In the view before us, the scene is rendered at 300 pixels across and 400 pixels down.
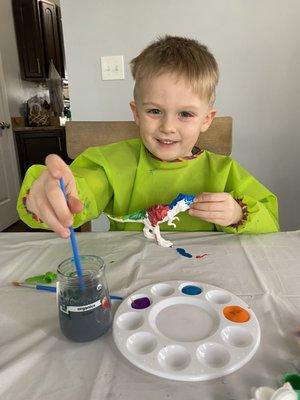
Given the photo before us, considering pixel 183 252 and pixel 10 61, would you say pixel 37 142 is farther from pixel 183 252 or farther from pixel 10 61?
pixel 183 252

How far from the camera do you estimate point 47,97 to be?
12.3 ft

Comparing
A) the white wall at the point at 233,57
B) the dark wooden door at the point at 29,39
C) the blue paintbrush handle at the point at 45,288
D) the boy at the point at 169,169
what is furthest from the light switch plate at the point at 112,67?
the dark wooden door at the point at 29,39

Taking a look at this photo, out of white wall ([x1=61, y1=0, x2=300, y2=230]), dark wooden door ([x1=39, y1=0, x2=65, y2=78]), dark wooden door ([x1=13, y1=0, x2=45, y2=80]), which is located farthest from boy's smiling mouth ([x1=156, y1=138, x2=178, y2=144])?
dark wooden door ([x1=39, y1=0, x2=65, y2=78])

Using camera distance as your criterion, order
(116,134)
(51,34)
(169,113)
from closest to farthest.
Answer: (169,113), (116,134), (51,34)

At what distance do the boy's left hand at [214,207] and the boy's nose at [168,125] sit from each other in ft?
0.63

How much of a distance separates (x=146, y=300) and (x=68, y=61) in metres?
1.42

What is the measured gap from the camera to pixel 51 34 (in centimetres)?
345

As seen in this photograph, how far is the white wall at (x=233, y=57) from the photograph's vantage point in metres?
1.47

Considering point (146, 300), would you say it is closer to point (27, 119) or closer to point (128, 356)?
point (128, 356)

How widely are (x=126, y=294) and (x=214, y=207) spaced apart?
0.25 m

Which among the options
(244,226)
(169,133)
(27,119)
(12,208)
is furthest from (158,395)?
(27,119)

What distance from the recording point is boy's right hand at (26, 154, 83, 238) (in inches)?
19.8

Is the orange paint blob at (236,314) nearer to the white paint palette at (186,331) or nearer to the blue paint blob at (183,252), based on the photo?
the white paint palette at (186,331)

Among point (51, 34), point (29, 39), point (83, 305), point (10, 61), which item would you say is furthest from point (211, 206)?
point (51, 34)
